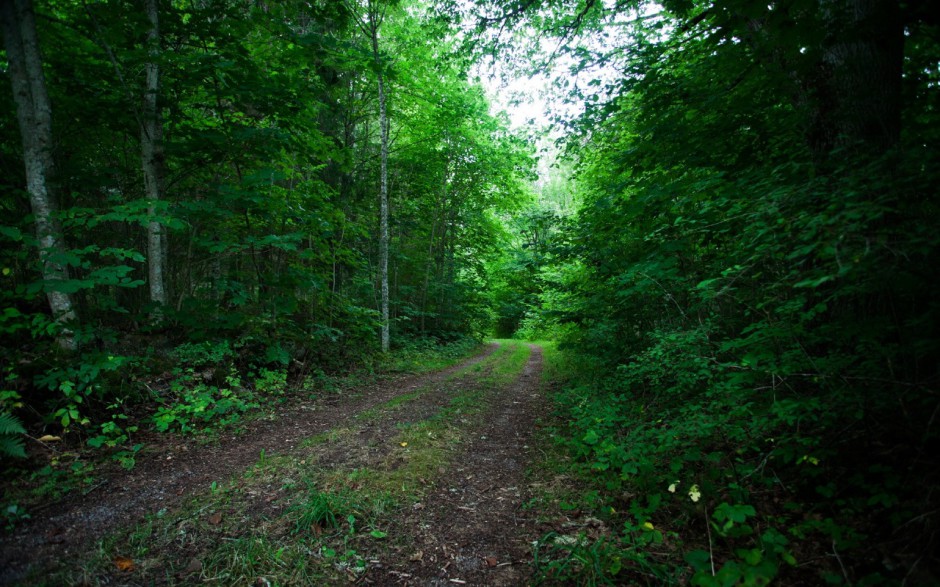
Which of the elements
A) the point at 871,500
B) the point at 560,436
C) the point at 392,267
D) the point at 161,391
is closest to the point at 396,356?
the point at 392,267

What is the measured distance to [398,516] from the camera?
10.2 feet

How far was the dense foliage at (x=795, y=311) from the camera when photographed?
1.99 meters

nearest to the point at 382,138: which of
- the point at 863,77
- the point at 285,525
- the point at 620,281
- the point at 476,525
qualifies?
the point at 620,281

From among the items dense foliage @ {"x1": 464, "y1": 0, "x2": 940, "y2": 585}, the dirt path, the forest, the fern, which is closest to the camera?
dense foliage @ {"x1": 464, "y1": 0, "x2": 940, "y2": 585}

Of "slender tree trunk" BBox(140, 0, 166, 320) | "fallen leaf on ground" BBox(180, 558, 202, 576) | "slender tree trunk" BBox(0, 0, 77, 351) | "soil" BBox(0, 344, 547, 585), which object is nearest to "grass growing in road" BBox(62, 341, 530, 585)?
"fallen leaf on ground" BBox(180, 558, 202, 576)

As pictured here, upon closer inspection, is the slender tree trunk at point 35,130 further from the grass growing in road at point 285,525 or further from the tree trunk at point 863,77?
the tree trunk at point 863,77

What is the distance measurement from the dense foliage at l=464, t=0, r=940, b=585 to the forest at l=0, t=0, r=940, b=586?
3cm

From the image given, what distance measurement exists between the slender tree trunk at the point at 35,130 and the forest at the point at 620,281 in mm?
33

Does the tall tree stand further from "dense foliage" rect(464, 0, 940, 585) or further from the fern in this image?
the fern

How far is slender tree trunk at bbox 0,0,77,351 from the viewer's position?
4.36 meters

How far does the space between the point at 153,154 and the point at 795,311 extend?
9.11 m

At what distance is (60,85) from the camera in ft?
18.5

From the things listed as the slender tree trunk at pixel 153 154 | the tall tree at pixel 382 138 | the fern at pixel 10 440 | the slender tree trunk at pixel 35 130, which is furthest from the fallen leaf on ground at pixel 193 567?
the tall tree at pixel 382 138

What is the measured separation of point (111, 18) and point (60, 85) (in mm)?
1444
